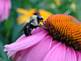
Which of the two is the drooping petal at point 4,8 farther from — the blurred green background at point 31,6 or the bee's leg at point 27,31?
the bee's leg at point 27,31

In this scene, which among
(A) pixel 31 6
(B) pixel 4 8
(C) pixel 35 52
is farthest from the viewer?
(A) pixel 31 6

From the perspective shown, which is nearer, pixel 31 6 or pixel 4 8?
pixel 4 8

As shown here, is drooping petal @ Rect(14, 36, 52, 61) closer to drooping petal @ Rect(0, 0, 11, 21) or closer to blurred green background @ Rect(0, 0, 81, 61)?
drooping petal @ Rect(0, 0, 11, 21)

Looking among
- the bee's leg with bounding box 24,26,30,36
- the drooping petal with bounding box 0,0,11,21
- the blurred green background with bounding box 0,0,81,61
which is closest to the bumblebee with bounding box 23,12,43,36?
the bee's leg with bounding box 24,26,30,36

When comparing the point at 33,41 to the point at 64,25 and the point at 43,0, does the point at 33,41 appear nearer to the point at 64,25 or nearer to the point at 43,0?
the point at 64,25

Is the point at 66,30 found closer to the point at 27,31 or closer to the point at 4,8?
the point at 27,31

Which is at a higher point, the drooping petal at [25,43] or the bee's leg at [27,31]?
the bee's leg at [27,31]

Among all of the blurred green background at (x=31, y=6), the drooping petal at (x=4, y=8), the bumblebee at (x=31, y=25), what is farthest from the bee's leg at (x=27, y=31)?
the blurred green background at (x=31, y=6)

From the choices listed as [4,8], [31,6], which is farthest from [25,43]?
[31,6]
